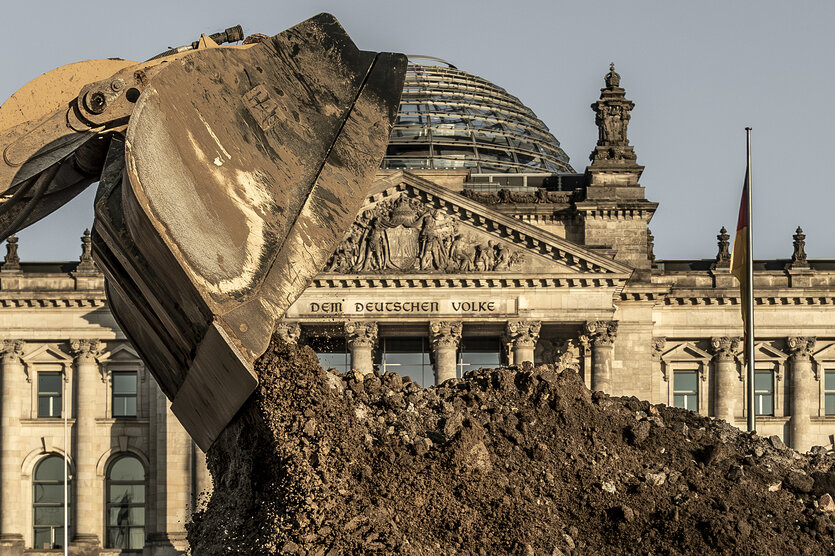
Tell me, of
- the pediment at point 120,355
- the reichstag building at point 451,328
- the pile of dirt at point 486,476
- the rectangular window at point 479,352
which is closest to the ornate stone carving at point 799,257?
the reichstag building at point 451,328

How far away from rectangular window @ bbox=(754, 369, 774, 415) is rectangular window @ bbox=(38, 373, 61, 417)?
2417 cm

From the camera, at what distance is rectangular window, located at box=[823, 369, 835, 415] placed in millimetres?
63031

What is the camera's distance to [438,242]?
5781cm

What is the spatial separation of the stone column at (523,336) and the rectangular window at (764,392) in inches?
378

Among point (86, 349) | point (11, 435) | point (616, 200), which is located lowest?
point (11, 435)

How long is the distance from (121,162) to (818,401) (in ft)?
168

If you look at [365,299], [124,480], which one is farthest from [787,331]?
[124,480]

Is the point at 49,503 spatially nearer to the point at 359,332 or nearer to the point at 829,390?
the point at 359,332

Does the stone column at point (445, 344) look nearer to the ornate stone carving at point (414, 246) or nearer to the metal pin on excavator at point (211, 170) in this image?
the ornate stone carving at point (414, 246)

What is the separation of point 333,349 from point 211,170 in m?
46.0

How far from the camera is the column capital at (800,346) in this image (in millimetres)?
62562

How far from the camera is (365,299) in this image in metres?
57.6

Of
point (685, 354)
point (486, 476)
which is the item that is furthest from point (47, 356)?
point (486, 476)

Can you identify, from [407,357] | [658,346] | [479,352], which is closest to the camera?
[407,357]
